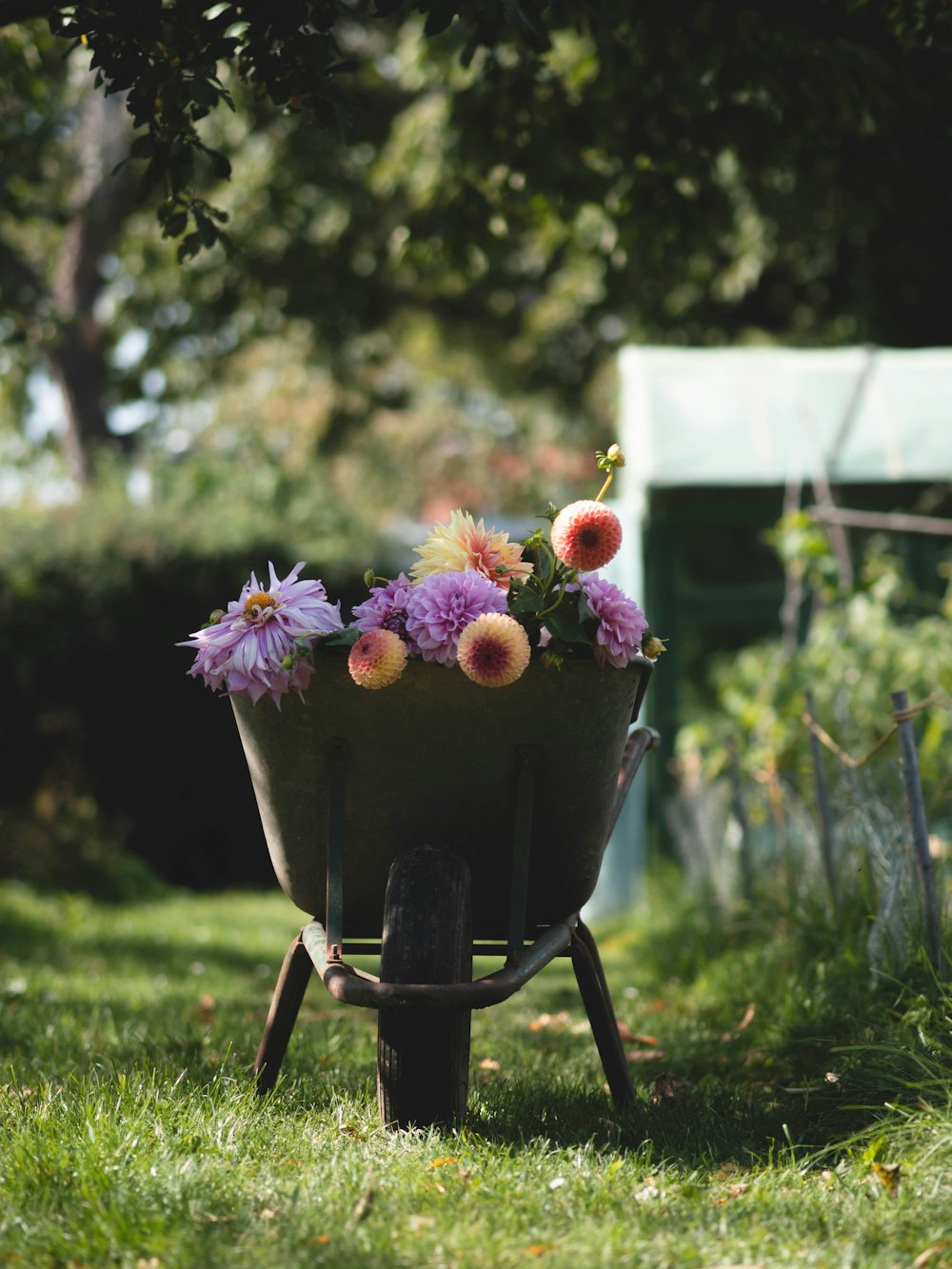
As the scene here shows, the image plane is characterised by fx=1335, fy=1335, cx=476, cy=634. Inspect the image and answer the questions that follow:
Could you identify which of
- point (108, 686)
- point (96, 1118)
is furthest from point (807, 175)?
point (108, 686)

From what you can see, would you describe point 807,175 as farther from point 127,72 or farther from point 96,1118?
point 96,1118

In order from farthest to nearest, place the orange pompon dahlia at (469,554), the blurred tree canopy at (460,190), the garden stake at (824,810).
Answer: the garden stake at (824,810)
the blurred tree canopy at (460,190)
the orange pompon dahlia at (469,554)

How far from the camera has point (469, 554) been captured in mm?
2846

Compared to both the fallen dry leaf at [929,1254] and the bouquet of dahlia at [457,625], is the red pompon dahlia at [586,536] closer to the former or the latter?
the bouquet of dahlia at [457,625]

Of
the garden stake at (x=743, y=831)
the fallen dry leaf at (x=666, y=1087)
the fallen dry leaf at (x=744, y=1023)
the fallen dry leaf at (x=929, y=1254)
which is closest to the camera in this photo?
the fallen dry leaf at (x=929, y=1254)

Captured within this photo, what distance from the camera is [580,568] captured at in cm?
272

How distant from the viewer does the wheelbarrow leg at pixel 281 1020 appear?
295cm

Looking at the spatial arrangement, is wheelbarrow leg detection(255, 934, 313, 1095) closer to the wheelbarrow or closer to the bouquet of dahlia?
the wheelbarrow

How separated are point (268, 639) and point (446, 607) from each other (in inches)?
14.0

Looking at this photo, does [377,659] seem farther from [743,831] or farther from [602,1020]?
[743,831]

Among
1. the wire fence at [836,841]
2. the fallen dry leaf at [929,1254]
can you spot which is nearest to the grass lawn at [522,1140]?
the fallen dry leaf at [929,1254]

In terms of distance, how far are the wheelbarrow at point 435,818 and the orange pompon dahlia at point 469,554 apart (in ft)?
0.93

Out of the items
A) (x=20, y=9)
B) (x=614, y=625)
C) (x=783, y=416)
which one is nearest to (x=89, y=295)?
(x=783, y=416)

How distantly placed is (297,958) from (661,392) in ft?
17.9
